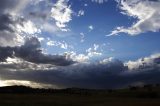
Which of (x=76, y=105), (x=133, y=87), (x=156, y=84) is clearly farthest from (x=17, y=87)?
(x=76, y=105)

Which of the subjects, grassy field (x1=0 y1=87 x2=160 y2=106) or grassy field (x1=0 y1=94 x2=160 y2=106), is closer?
grassy field (x1=0 y1=94 x2=160 y2=106)

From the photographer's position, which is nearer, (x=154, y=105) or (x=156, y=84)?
(x=154, y=105)

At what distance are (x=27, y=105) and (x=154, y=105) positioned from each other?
3003 centimetres

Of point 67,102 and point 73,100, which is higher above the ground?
point 73,100

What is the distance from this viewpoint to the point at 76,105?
78562 millimetres

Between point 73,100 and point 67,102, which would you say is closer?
point 67,102

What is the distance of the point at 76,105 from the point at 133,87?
11532 cm

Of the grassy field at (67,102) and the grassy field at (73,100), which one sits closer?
the grassy field at (67,102)

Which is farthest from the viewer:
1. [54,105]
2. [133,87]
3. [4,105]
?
[133,87]

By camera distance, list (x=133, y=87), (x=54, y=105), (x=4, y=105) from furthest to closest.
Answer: (x=133, y=87)
(x=54, y=105)
(x=4, y=105)

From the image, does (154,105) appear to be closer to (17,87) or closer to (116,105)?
(116,105)

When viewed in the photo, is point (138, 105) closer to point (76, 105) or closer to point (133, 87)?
point (76, 105)

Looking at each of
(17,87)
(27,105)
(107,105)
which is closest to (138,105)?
(107,105)

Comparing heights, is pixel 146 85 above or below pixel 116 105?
above
